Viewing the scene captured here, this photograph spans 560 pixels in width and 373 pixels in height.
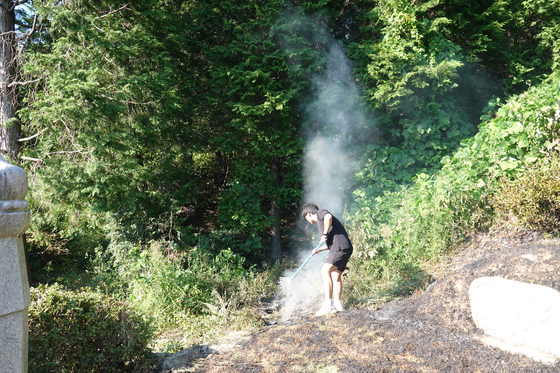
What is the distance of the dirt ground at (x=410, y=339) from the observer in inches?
131

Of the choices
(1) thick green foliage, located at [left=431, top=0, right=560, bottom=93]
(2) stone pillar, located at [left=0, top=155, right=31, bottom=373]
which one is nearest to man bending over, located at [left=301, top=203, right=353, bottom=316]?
(2) stone pillar, located at [left=0, top=155, right=31, bottom=373]

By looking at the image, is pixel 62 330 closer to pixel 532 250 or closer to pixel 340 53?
pixel 532 250

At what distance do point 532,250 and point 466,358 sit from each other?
69.1 inches

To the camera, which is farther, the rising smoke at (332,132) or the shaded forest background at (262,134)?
the rising smoke at (332,132)

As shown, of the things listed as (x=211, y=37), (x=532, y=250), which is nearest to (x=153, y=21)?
(x=211, y=37)

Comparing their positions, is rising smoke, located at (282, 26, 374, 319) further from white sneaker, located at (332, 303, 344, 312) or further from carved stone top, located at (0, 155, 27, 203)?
carved stone top, located at (0, 155, 27, 203)

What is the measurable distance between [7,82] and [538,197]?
8589 millimetres

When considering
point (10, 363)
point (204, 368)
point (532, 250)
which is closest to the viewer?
point (10, 363)

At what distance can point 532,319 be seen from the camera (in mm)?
3316

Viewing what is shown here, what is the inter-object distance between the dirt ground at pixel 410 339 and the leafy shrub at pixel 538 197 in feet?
0.77

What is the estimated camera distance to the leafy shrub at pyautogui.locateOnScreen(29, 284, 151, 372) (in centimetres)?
316

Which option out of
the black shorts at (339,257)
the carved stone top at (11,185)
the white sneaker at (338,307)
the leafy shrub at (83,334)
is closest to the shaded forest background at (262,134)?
the white sneaker at (338,307)

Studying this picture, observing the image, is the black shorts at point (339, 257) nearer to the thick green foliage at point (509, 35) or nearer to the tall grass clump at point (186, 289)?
the tall grass clump at point (186, 289)

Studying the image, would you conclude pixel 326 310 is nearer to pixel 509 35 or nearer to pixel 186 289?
pixel 186 289
